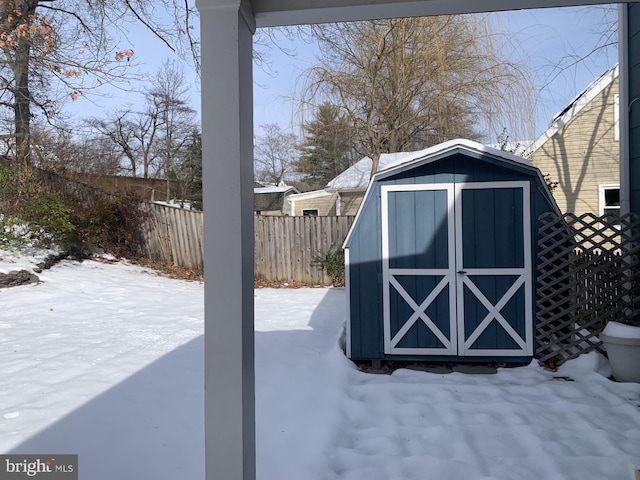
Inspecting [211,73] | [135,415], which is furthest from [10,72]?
[211,73]

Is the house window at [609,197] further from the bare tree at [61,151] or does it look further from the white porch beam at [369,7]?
the bare tree at [61,151]

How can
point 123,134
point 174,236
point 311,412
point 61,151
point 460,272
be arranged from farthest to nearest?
point 123,134, point 174,236, point 61,151, point 460,272, point 311,412

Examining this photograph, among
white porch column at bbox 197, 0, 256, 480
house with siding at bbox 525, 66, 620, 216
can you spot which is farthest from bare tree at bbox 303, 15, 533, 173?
white porch column at bbox 197, 0, 256, 480

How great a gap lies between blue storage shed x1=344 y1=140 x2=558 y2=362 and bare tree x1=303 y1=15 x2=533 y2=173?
5.53 metres

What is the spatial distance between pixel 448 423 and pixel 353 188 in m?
10.2

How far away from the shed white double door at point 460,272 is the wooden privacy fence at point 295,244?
4284 mm

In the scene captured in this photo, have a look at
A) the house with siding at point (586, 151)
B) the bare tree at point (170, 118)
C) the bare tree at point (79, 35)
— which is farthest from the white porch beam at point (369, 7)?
the bare tree at point (170, 118)

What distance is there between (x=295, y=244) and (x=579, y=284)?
5.37 metres

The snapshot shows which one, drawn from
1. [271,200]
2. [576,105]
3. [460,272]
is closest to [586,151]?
[576,105]

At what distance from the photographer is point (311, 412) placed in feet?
9.57

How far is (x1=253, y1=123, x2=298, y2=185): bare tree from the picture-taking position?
2019 centimetres

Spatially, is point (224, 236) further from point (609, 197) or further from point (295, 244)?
point (609, 197)

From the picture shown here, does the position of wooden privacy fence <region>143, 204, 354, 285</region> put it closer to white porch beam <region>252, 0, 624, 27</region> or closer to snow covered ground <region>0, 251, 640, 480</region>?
snow covered ground <region>0, 251, 640, 480</region>

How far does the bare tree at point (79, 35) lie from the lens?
231 inches
